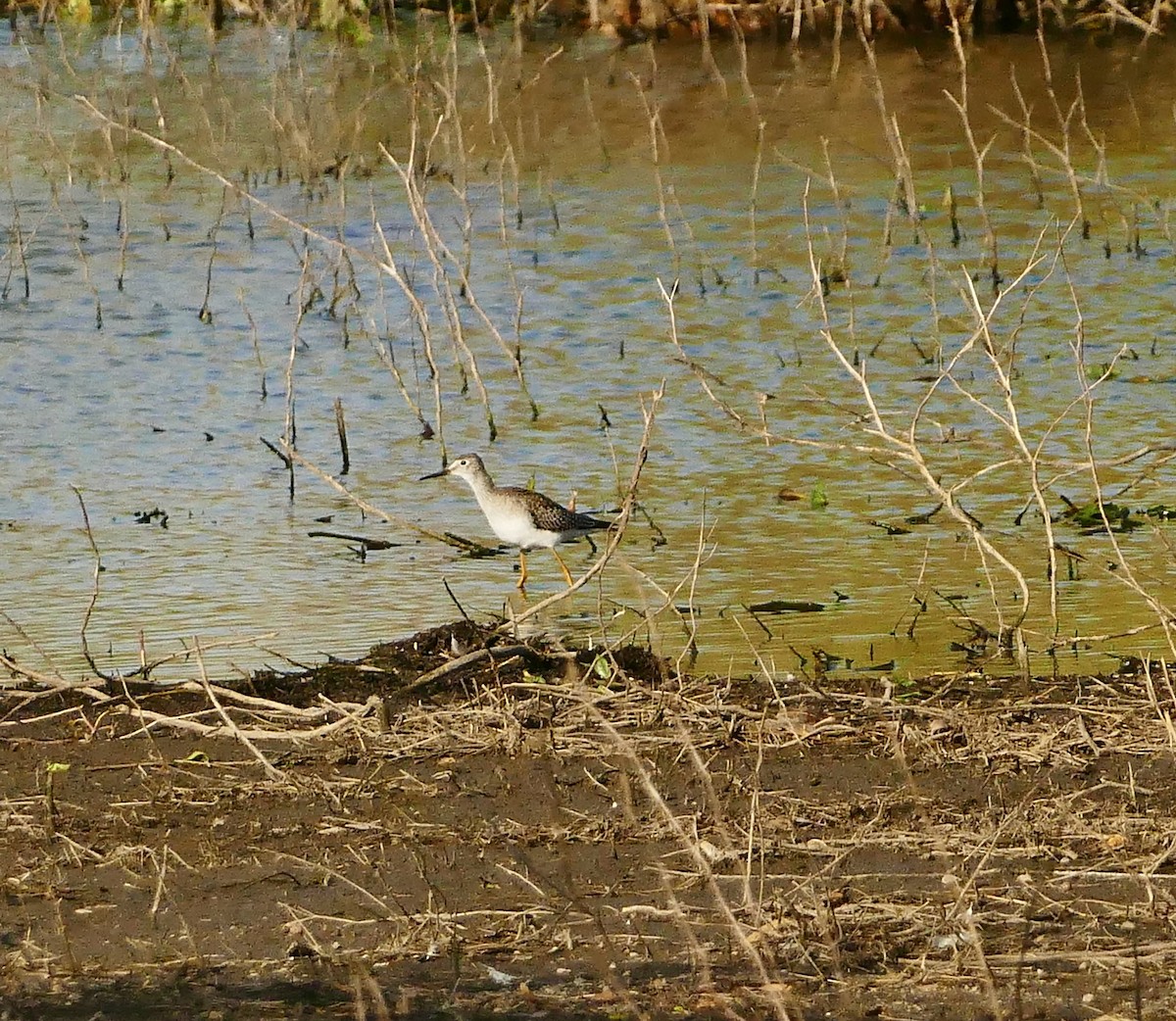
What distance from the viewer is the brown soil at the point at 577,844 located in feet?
15.0

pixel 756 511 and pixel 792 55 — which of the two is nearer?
pixel 756 511

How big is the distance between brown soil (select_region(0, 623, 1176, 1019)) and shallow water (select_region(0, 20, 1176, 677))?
1.46ft

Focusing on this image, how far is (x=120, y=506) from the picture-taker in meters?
10.4

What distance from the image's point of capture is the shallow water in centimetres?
848

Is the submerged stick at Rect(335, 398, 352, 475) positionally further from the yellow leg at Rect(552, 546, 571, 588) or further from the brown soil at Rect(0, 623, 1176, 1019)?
the brown soil at Rect(0, 623, 1176, 1019)

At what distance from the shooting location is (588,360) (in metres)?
13.1

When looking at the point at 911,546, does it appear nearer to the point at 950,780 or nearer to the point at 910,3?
the point at 950,780

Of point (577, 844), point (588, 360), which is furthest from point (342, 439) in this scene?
point (577, 844)

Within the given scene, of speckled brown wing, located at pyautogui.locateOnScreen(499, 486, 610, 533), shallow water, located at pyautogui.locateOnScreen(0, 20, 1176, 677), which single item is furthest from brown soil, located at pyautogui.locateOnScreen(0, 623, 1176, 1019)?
speckled brown wing, located at pyautogui.locateOnScreen(499, 486, 610, 533)

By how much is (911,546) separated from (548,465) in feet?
8.06

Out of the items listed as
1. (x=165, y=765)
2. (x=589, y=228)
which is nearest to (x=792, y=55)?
→ (x=589, y=228)

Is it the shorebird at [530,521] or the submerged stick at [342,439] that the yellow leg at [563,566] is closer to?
the shorebird at [530,521]

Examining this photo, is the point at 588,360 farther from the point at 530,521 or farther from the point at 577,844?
the point at 577,844

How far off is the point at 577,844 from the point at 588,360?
769 centimetres
